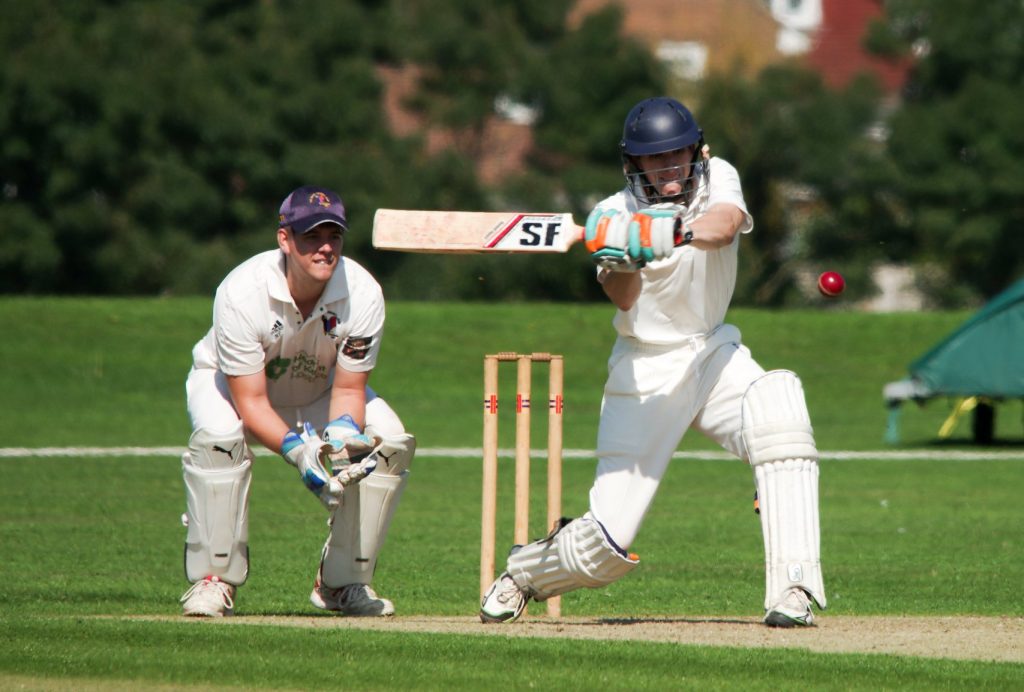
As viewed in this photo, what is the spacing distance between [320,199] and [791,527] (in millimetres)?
1966

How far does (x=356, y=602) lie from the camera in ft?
20.0

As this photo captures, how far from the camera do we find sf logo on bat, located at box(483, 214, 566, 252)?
18.1ft

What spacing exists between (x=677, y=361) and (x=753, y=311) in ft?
55.0

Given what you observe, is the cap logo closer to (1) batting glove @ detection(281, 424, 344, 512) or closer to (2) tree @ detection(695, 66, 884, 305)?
(1) batting glove @ detection(281, 424, 344, 512)

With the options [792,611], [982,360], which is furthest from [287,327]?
[982,360]

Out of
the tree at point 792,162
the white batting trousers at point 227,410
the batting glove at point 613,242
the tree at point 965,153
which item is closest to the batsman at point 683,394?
the batting glove at point 613,242

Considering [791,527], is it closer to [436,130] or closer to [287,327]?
[287,327]

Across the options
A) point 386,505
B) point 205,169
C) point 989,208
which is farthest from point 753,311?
point 386,505

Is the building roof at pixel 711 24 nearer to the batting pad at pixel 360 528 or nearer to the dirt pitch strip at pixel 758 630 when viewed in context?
the batting pad at pixel 360 528

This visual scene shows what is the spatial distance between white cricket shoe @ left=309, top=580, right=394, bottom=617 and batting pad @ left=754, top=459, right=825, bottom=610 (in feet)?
4.92

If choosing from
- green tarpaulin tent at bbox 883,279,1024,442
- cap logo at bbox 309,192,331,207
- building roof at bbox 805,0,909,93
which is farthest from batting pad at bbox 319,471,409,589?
building roof at bbox 805,0,909,93

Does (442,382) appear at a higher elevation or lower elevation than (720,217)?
higher

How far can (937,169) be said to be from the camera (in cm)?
2733

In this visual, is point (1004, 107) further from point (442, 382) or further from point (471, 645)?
point (471, 645)
